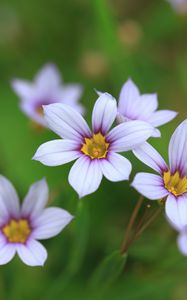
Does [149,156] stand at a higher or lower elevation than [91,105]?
lower

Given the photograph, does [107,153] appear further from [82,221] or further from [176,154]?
[82,221]

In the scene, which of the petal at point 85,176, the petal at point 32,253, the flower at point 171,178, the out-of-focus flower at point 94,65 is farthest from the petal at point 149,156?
the out-of-focus flower at point 94,65

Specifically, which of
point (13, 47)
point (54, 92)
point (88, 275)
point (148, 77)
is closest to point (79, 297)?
point (88, 275)

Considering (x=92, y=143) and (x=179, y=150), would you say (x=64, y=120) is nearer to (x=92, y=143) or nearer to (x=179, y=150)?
(x=92, y=143)

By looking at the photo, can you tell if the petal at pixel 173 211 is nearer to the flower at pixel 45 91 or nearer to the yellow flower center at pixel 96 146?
the yellow flower center at pixel 96 146

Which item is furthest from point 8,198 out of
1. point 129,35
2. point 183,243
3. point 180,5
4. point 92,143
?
point 180,5
